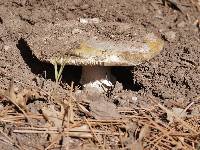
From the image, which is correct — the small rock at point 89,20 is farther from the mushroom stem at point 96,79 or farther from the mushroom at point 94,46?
the mushroom stem at point 96,79

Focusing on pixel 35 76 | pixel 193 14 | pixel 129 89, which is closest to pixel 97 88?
pixel 129 89

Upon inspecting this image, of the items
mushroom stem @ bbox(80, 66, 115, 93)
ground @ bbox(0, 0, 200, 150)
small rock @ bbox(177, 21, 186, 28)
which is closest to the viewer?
ground @ bbox(0, 0, 200, 150)

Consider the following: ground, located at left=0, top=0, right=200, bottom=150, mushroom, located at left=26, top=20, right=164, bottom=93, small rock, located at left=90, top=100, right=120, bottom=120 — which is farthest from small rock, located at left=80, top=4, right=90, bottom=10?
small rock, located at left=90, top=100, right=120, bottom=120

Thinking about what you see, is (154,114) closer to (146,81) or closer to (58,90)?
(146,81)

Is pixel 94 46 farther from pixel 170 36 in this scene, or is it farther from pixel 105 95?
pixel 170 36

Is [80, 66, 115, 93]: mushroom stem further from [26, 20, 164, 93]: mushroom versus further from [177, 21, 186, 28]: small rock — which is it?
[177, 21, 186, 28]: small rock

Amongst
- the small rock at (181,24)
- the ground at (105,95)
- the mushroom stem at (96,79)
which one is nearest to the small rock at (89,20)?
the ground at (105,95)
